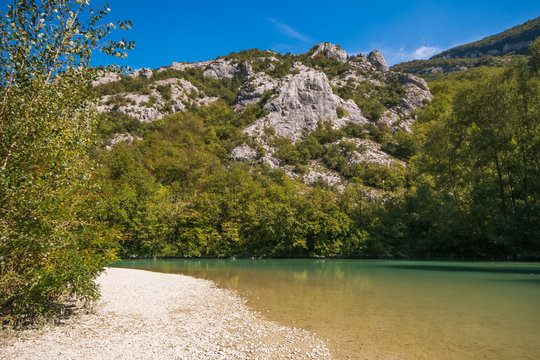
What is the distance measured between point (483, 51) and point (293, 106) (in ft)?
523

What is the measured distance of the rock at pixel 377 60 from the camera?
132 meters

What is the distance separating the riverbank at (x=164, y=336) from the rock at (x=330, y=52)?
Result: 137 m

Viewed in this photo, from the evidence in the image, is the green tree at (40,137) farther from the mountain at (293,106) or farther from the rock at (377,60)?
the rock at (377,60)

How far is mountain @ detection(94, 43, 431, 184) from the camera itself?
69125 mm

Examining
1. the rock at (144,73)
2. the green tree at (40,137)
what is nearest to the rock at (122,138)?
the rock at (144,73)

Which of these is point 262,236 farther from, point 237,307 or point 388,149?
point 388,149

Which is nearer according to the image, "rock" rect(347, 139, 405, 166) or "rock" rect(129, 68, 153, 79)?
"rock" rect(347, 139, 405, 166)

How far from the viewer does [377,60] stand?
133 m

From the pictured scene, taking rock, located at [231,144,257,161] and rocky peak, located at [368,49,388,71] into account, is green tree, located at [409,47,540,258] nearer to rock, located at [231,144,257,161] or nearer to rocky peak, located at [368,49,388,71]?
rock, located at [231,144,257,161]

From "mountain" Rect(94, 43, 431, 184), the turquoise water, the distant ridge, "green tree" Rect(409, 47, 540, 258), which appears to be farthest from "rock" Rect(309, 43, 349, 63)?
the turquoise water

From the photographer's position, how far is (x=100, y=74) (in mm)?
5980

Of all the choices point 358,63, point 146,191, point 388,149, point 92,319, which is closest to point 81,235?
point 92,319

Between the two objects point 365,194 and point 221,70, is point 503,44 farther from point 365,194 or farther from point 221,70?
point 365,194

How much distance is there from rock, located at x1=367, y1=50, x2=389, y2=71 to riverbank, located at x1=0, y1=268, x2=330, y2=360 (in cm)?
14150
